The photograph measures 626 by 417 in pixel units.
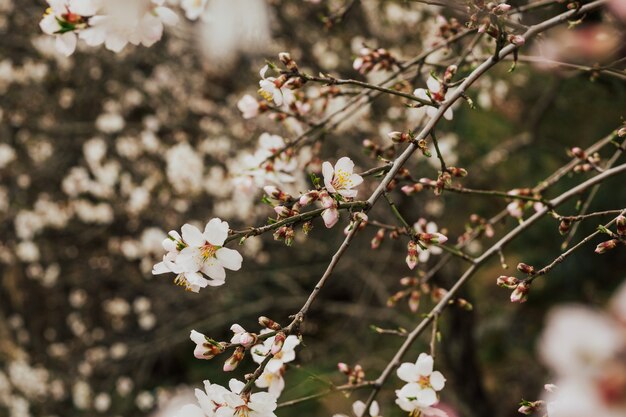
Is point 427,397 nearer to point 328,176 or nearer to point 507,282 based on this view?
point 507,282

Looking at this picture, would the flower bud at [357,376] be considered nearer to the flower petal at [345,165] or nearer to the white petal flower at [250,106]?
the flower petal at [345,165]

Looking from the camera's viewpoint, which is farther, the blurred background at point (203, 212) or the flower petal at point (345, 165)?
the blurred background at point (203, 212)

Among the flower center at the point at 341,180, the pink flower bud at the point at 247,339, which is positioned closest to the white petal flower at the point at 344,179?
the flower center at the point at 341,180

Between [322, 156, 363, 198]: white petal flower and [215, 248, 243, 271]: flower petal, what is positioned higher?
[322, 156, 363, 198]: white petal flower

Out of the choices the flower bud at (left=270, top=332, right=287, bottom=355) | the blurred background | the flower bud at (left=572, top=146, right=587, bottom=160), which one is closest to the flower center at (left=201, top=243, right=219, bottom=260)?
the flower bud at (left=270, top=332, right=287, bottom=355)

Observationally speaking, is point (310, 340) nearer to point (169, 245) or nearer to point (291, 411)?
point (291, 411)

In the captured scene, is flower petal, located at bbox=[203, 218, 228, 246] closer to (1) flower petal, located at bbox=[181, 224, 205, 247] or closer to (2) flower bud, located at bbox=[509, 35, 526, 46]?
(1) flower petal, located at bbox=[181, 224, 205, 247]

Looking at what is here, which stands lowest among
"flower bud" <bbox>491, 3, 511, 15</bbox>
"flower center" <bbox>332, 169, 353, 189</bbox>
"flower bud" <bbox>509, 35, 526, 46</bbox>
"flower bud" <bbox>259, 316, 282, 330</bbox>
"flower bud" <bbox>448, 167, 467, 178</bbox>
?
"flower bud" <bbox>259, 316, 282, 330</bbox>

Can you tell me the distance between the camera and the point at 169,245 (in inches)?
52.7

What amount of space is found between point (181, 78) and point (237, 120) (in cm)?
90

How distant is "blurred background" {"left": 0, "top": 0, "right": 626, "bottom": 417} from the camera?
4309 millimetres

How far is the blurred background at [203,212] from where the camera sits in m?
4.31

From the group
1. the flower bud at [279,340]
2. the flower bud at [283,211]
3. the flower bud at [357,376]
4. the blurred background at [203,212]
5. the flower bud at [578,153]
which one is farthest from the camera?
the blurred background at [203,212]

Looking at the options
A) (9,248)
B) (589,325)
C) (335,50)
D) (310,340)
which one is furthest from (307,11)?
(589,325)
